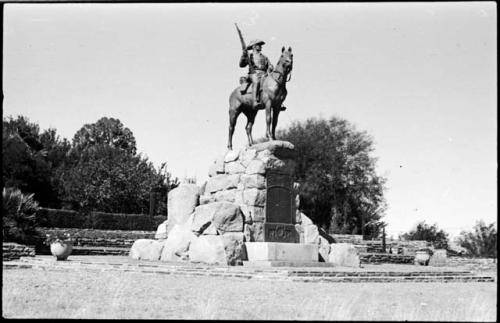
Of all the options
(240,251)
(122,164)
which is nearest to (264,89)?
(240,251)

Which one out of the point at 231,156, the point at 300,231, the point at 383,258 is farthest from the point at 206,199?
the point at 383,258

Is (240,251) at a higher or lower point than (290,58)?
lower

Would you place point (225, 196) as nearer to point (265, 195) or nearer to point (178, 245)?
point (265, 195)

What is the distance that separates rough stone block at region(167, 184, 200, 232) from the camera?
747 inches

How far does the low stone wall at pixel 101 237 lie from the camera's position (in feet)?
92.8

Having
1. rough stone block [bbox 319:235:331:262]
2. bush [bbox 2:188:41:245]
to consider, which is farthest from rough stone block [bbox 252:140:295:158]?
bush [bbox 2:188:41:245]

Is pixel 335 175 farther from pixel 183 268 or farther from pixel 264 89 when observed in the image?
pixel 183 268

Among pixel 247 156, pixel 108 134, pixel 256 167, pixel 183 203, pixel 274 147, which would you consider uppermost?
pixel 108 134

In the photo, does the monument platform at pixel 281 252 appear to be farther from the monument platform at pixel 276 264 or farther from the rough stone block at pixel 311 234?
the rough stone block at pixel 311 234

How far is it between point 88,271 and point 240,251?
3.46m

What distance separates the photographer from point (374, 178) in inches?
1829

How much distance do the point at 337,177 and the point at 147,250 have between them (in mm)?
28493

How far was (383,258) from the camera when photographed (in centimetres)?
2811

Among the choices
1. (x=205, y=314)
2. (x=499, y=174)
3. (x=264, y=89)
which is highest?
(x=264, y=89)
